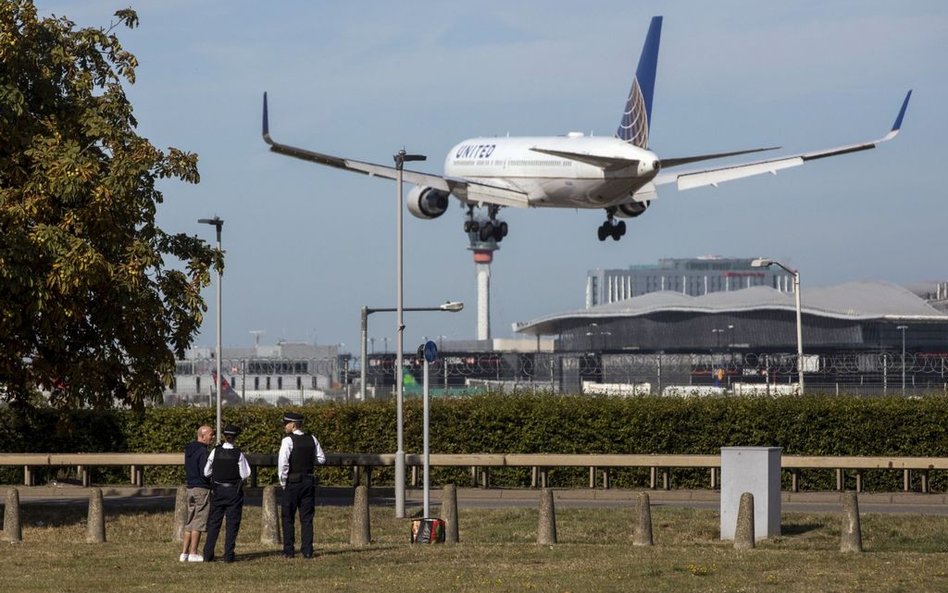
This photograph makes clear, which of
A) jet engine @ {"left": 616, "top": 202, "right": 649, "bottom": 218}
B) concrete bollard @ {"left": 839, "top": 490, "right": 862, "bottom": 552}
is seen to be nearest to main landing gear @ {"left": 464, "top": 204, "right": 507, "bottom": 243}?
jet engine @ {"left": 616, "top": 202, "right": 649, "bottom": 218}

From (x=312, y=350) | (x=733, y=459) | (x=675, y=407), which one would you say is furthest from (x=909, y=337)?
(x=733, y=459)

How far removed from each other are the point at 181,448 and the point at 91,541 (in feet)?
58.0

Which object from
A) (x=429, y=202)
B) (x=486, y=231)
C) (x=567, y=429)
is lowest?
(x=567, y=429)

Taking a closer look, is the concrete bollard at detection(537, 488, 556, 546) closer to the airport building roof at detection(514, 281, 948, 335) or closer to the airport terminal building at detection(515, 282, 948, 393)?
the airport terminal building at detection(515, 282, 948, 393)

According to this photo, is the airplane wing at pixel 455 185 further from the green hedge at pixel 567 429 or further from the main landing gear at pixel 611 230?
the green hedge at pixel 567 429

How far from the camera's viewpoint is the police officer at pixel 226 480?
847 inches

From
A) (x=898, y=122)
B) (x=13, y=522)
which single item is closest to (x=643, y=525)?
(x=13, y=522)

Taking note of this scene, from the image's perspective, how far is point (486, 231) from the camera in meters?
66.6

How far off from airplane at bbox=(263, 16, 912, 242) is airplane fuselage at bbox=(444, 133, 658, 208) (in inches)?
1.5

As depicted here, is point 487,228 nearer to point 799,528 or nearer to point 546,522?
point 799,528

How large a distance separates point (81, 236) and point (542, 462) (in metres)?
14.0

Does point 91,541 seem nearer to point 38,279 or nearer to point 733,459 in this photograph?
point 38,279

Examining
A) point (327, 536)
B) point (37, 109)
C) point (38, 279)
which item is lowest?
point (327, 536)

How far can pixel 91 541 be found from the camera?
25.8 metres
